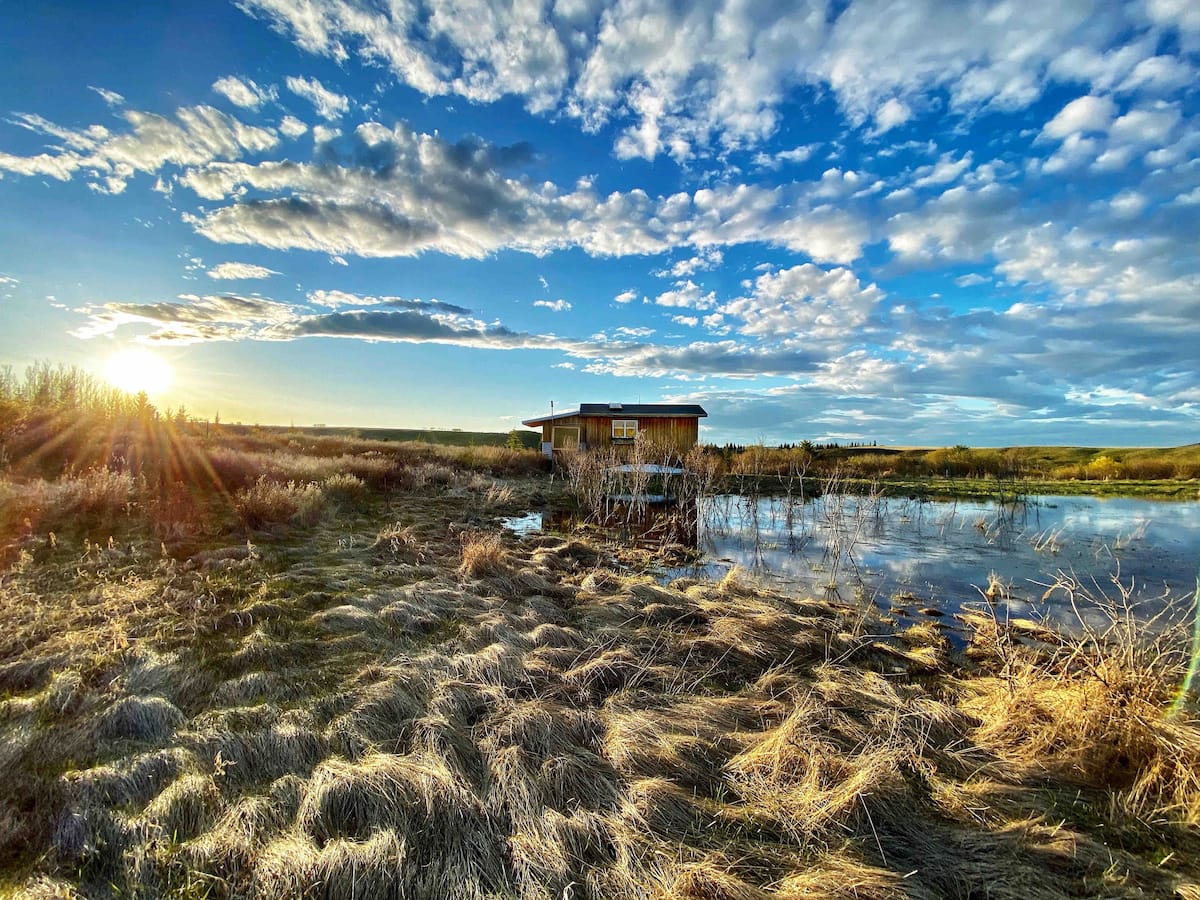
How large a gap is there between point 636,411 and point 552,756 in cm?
2940

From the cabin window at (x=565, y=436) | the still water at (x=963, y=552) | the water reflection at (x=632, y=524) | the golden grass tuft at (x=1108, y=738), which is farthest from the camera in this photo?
the cabin window at (x=565, y=436)

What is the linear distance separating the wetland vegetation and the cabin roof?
977 inches

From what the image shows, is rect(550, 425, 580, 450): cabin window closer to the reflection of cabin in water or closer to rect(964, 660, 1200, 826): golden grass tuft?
the reflection of cabin in water

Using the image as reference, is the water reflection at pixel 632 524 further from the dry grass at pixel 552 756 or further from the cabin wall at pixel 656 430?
the cabin wall at pixel 656 430

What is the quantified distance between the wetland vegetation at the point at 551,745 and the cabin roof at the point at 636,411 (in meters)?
24.8

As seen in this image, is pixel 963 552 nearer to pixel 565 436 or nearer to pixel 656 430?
pixel 656 430

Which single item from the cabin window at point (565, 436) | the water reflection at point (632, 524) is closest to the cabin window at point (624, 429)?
the cabin window at point (565, 436)

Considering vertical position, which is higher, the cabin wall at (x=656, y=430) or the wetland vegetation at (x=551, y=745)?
the cabin wall at (x=656, y=430)

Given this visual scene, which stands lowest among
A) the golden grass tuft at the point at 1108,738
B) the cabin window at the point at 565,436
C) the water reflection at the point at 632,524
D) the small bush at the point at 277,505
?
the water reflection at the point at 632,524

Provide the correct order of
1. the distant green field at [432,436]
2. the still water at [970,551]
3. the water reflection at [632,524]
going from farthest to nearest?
the distant green field at [432,436] → the water reflection at [632,524] → the still water at [970,551]

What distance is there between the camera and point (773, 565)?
435 inches

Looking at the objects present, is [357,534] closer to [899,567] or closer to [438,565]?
[438,565]

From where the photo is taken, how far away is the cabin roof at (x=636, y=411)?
105 feet

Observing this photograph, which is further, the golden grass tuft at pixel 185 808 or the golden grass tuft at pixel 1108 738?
the golden grass tuft at pixel 1108 738
